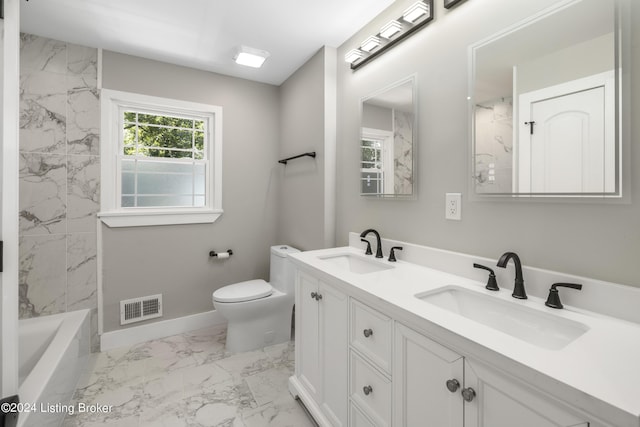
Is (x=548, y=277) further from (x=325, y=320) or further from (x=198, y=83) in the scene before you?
(x=198, y=83)

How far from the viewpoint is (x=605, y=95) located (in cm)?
95

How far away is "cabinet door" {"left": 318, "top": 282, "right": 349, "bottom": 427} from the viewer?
1.34m

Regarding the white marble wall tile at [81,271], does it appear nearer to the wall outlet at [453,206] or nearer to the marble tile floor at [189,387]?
the marble tile floor at [189,387]

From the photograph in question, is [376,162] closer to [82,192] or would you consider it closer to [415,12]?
[415,12]

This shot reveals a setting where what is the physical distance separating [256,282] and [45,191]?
1736mm

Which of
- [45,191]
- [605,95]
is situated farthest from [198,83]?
[605,95]

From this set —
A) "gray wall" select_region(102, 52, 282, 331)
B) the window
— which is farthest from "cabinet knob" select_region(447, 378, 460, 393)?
"gray wall" select_region(102, 52, 282, 331)

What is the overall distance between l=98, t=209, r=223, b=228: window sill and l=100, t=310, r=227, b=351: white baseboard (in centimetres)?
89

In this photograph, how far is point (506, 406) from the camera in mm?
722

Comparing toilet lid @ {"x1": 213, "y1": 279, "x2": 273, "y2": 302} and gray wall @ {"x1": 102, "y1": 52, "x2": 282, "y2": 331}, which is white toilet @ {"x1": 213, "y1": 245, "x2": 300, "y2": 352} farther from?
gray wall @ {"x1": 102, "y1": 52, "x2": 282, "y2": 331}

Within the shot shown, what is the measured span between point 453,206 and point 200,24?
2.07m

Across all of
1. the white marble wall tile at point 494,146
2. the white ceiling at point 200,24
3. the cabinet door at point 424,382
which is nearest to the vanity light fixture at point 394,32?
the white ceiling at point 200,24

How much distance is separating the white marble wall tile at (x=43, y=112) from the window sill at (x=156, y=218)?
60 cm

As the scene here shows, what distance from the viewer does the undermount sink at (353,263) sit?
179cm
